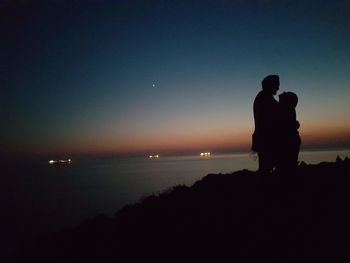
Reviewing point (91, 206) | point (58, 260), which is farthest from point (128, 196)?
point (58, 260)

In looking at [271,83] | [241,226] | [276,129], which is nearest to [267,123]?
[276,129]

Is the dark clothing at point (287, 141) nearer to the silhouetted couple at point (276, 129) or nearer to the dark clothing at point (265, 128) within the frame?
the silhouetted couple at point (276, 129)

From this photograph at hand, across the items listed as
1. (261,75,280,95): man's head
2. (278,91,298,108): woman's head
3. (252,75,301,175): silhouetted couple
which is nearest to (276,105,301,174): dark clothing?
(252,75,301,175): silhouetted couple

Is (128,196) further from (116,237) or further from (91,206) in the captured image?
(116,237)

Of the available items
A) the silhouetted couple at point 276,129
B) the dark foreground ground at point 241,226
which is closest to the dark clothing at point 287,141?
the silhouetted couple at point 276,129

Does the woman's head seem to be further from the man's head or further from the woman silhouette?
the man's head

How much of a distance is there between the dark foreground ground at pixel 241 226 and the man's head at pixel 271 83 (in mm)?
2893

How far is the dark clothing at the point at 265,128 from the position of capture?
10148mm

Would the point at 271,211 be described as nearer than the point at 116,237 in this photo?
Yes

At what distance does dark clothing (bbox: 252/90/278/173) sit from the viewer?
10148 millimetres

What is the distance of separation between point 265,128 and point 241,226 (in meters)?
3.65

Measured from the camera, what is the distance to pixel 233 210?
8.95 m

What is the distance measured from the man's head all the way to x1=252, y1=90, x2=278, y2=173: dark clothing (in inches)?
5.6

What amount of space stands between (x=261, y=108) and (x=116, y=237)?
6573 millimetres
